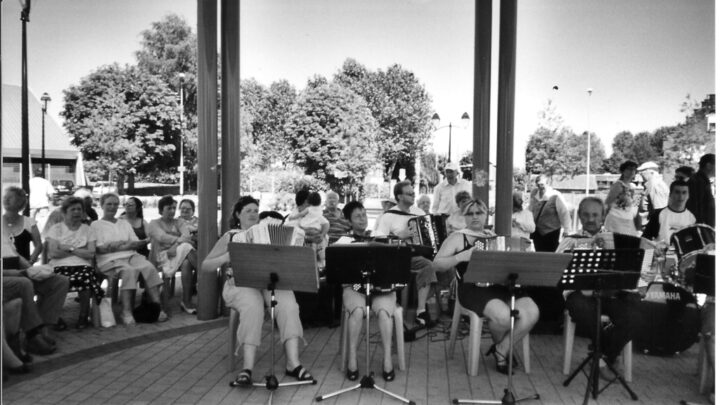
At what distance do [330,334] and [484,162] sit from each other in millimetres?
2819

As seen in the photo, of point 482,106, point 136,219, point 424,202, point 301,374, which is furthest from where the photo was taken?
point 424,202

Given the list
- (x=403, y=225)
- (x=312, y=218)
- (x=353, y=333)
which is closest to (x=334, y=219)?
(x=312, y=218)

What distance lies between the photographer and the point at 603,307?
4715 mm

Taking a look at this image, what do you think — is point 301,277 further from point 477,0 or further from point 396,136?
point 396,136

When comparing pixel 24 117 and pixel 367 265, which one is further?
pixel 24 117

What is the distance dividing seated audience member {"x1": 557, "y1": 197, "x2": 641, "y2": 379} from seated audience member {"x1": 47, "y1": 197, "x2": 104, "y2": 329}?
451 centimetres

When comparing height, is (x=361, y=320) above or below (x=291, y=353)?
above

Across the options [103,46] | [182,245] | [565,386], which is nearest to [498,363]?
[565,386]

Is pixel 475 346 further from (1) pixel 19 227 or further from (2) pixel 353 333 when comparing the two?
(1) pixel 19 227

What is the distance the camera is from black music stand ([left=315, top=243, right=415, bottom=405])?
4285 millimetres

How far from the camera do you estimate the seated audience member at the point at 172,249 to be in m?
6.99

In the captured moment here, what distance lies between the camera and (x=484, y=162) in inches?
287

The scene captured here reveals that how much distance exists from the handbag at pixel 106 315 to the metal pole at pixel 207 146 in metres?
0.87

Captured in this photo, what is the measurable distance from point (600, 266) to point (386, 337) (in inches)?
64.4
